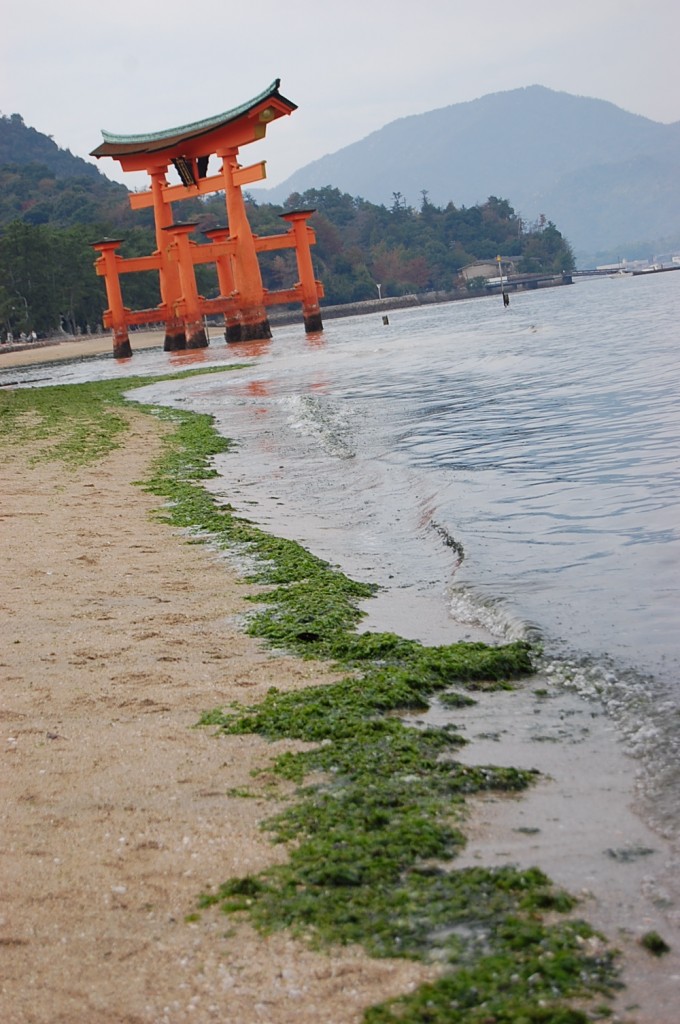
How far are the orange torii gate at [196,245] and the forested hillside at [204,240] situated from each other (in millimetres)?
13723

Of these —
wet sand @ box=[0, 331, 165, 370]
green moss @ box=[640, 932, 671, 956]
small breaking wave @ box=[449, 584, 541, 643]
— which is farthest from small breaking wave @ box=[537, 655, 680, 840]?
wet sand @ box=[0, 331, 165, 370]

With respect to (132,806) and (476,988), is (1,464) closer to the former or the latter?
(132,806)

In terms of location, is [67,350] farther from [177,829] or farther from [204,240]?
[177,829]

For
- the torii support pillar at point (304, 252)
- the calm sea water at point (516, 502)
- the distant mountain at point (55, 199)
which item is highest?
the distant mountain at point (55, 199)

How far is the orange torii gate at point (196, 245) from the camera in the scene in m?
38.3

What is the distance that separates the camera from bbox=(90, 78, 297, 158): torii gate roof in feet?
117

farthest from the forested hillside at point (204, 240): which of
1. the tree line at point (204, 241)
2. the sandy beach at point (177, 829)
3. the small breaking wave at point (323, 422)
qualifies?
the sandy beach at point (177, 829)

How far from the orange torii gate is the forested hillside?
13.7 meters

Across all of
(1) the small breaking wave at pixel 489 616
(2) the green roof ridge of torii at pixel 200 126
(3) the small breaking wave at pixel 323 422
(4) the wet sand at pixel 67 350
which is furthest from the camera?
(4) the wet sand at pixel 67 350

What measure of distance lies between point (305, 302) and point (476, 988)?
137 feet

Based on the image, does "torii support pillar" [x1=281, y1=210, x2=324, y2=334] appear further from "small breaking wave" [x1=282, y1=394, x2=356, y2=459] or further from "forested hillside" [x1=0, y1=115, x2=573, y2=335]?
"small breaking wave" [x1=282, y1=394, x2=356, y2=459]

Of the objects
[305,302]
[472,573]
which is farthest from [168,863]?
[305,302]

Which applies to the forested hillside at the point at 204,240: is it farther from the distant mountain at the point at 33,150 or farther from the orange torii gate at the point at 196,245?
the orange torii gate at the point at 196,245

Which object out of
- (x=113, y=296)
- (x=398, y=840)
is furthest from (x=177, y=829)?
(x=113, y=296)
